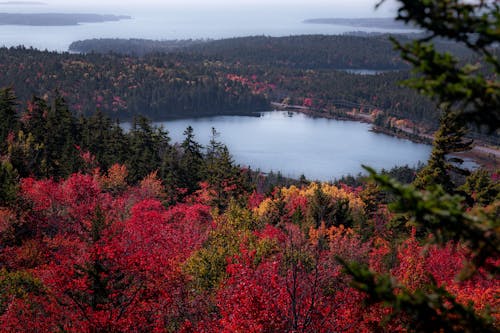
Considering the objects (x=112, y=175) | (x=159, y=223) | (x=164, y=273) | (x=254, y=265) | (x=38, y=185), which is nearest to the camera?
(x=164, y=273)

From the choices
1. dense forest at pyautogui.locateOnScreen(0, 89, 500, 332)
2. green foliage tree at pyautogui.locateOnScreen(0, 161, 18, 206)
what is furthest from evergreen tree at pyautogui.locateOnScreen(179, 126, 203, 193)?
green foliage tree at pyautogui.locateOnScreen(0, 161, 18, 206)

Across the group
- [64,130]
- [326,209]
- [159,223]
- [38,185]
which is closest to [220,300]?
[159,223]

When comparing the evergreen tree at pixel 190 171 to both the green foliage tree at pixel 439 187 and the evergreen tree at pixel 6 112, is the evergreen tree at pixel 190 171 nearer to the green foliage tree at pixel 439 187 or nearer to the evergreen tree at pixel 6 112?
the evergreen tree at pixel 6 112

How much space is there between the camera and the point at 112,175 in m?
73.2

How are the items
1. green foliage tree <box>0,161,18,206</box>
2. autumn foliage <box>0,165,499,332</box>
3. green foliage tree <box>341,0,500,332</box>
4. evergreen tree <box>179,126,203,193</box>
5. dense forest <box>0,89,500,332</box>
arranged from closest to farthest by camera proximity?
green foliage tree <box>341,0,500,332</box> < autumn foliage <box>0,165,499,332</box> < dense forest <box>0,89,500,332</box> < green foliage tree <box>0,161,18,206</box> < evergreen tree <box>179,126,203,193</box>

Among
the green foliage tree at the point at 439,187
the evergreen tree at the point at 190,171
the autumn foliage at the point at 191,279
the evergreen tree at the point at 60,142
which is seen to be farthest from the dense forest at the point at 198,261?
the evergreen tree at the point at 190,171

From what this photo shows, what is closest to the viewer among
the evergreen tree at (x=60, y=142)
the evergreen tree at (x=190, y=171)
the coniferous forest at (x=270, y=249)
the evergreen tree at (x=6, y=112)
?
the coniferous forest at (x=270, y=249)

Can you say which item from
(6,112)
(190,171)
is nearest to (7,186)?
(190,171)

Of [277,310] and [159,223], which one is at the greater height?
[277,310]

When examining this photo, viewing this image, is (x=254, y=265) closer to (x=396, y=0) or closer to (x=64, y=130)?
(x=396, y=0)

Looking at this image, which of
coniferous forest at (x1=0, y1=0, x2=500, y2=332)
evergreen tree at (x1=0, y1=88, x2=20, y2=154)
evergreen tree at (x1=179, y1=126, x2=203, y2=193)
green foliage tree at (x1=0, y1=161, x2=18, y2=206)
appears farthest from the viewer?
evergreen tree at (x1=0, y1=88, x2=20, y2=154)

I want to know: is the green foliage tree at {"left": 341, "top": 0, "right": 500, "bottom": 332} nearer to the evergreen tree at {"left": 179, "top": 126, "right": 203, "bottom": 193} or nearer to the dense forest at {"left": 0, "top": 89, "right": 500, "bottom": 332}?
the dense forest at {"left": 0, "top": 89, "right": 500, "bottom": 332}

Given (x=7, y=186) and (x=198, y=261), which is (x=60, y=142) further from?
(x=198, y=261)

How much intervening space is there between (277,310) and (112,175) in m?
56.6
